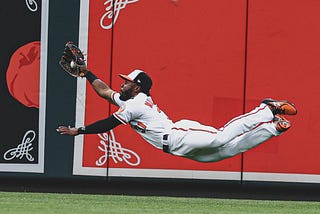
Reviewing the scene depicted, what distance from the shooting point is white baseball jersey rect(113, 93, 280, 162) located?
11.1 metres

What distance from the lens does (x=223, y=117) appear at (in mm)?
13750

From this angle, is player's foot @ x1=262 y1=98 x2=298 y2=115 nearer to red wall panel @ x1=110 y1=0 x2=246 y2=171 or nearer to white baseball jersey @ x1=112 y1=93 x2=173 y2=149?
white baseball jersey @ x1=112 y1=93 x2=173 y2=149

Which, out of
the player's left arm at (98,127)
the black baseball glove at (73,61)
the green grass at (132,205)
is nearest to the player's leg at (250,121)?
the green grass at (132,205)

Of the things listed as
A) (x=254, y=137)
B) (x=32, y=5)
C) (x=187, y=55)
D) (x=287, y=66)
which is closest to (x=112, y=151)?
(x=187, y=55)

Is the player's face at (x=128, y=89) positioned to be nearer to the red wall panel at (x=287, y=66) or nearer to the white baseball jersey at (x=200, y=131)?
the white baseball jersey at (x=200, y=131)

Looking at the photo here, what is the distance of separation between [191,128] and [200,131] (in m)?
0.16

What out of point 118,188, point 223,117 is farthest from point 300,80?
point 118,188

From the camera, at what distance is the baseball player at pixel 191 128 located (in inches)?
437

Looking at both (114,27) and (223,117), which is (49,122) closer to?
(114,27)

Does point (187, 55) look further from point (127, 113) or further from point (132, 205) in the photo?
point (132, 205)

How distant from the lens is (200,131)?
11.3 meters

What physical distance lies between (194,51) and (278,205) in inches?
101

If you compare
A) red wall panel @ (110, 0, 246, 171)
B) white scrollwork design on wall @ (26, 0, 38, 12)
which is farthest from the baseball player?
white scrollwork design on wall @ (26, 0, 38, 12)

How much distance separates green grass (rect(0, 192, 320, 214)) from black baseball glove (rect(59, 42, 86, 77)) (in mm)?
1598
